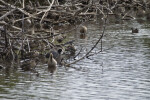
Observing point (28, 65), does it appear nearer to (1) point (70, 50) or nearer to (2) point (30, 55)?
(2) point (30, 55)

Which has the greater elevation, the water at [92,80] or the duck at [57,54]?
the duck at [57,54]

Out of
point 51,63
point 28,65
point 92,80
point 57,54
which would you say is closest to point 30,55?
point 57,54

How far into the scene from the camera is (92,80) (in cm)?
1411

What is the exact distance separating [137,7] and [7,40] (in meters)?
21.1

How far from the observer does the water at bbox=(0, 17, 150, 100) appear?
40.5ft

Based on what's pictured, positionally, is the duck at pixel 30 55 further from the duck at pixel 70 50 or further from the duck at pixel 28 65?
the duck at pixel 70 50

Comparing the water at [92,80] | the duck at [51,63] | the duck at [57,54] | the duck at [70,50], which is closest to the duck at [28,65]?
the water at [92,80]

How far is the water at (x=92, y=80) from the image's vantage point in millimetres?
12359

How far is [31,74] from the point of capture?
48.6 feet

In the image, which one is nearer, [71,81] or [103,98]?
[103,98]

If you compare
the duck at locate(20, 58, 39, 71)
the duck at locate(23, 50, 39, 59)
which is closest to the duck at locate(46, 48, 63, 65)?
the duck at locate(23, 50, 39, 59)

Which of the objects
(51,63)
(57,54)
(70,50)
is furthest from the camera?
(70,50)

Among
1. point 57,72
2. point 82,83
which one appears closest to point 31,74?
point 57,72

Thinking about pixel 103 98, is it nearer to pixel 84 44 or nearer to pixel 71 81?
pixel 71 81
